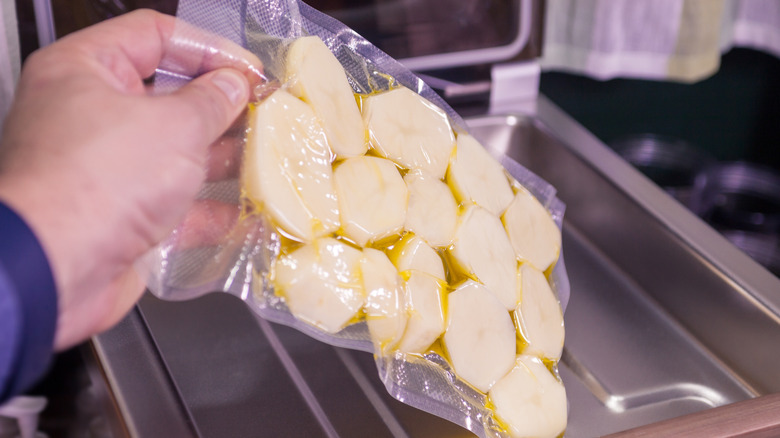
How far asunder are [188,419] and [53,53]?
0.33 metres

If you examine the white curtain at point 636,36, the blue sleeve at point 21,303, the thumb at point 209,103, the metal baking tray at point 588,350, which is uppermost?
the thumb at point 209,103

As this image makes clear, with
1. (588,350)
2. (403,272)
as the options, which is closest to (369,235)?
(403,272)

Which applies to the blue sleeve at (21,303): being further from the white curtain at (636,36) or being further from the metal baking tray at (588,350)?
the white curtain at (636,36)

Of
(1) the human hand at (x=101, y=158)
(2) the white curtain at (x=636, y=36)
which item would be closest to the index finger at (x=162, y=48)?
(1) the human hand at (x=101, y=158)

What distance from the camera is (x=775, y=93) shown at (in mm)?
1579

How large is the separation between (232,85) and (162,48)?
99 mm

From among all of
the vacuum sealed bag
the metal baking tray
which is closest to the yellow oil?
the vacuum sealed bag

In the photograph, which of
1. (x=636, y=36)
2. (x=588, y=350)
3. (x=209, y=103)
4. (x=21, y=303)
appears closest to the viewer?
(x=21, y=303)

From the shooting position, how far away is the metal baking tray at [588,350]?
642 mm

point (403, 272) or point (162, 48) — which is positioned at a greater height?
point (162, 48)

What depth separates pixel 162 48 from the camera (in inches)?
24.3

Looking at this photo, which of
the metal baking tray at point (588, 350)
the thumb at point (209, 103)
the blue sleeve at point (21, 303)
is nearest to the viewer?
the blue sleeve at point (21, 303)

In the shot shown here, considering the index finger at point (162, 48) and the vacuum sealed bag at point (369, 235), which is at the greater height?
the index finger at point (162, 48)

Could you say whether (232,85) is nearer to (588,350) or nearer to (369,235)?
(369,235)
